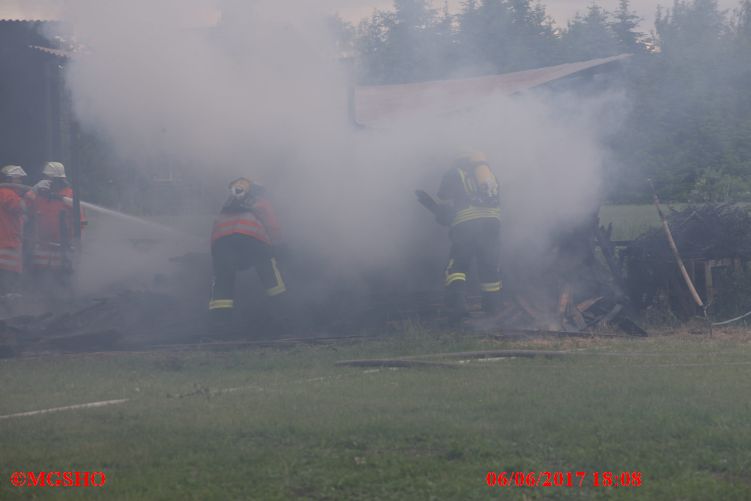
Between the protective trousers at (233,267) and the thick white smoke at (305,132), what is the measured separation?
4.70ft

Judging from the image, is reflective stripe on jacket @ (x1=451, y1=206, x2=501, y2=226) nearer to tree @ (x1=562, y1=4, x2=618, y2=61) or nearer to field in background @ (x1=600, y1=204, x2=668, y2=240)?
field in background @ (x1=600, y1=204, x2=668, y2=240)

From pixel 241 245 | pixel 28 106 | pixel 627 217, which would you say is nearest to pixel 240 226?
pixel 241 245

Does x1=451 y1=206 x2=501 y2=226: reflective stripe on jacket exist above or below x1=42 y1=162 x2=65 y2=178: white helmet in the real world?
below

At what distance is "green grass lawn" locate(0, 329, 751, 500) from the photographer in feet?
15.7

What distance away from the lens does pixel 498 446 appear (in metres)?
5.38

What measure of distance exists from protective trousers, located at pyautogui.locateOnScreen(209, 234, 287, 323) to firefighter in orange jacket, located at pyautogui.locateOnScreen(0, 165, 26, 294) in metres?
3.30

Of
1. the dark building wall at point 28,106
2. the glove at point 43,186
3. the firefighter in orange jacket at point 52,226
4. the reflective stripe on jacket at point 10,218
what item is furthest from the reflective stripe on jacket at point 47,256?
the dark building wall at point 28,106

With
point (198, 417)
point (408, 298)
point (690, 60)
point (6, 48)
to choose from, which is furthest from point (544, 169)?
point (6, 48)

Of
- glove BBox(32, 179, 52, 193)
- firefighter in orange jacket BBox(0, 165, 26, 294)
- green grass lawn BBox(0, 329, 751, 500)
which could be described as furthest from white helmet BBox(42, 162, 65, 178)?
green grass lawn BBox(0, 329, 751, 500)
